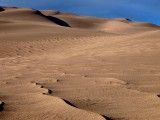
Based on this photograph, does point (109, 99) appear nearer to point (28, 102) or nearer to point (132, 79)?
point (28, 102)

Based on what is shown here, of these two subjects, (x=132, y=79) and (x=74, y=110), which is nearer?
(x=74, y=110)

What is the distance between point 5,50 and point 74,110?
452 inches

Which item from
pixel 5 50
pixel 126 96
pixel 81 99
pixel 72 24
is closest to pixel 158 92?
pixel 126 96

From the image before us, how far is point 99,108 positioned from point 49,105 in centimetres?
34

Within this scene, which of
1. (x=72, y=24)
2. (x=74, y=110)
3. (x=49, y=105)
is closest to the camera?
(x=74, y=110)

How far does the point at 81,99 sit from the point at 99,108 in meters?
0.34

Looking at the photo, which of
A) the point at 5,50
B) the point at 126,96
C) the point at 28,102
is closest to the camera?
the point at 28,102

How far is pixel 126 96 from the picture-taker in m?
2.80

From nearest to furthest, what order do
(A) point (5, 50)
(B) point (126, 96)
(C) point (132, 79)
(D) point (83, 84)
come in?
(B) point (126, 96) → (D) point (83, 84) → (C) point (132, 79) → (A) point (5, 50)

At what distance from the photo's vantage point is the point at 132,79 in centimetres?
387

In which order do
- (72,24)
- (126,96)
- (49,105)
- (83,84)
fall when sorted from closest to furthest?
1. (49,105)
2. (126,96)
3. (83,84)
4. (72,24)

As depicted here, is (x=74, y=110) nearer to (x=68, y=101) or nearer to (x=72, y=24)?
(x=68, y=101)

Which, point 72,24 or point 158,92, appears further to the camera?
point 72,24

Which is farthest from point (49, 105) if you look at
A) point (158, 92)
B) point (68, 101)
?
point (158, 92)
